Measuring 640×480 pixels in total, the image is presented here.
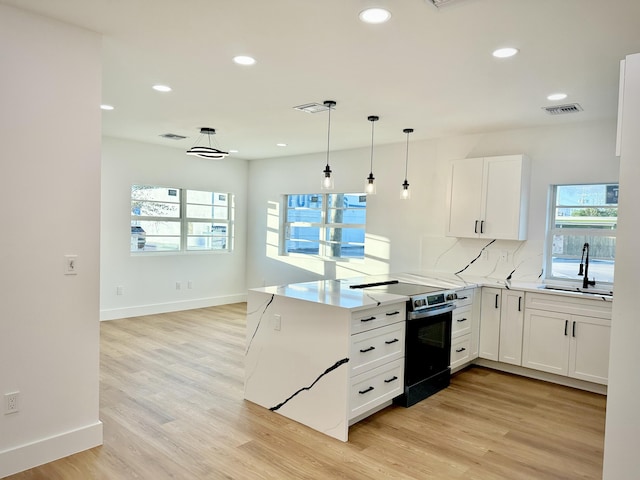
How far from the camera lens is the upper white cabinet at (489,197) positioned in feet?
14.7

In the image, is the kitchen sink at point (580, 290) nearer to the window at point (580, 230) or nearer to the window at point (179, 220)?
the window at point (580, 230)

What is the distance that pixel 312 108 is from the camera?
13.5 feet

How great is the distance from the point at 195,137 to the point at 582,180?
4.63 meters

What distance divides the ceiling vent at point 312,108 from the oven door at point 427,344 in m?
2.07

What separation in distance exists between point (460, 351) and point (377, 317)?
1.53m

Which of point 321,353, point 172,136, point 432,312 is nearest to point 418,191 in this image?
point 432,312

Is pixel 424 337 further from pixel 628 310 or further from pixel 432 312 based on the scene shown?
pixel 628 310

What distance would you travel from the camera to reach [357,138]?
5473mm

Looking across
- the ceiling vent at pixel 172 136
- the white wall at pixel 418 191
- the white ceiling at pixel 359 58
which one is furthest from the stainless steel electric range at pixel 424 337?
the ceiling vent at pixel 172 136

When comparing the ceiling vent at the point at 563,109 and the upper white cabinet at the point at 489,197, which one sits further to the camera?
the upper white cabinet at the point at 489,197

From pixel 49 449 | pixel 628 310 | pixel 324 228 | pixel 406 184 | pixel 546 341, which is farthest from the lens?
pixel 324 228

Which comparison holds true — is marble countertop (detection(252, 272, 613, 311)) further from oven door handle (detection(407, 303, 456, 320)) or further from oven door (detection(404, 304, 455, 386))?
oven door (detection(404, 304, 455, 386))

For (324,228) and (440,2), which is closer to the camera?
(440,2)

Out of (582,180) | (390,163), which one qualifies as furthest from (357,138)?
(582,180)
